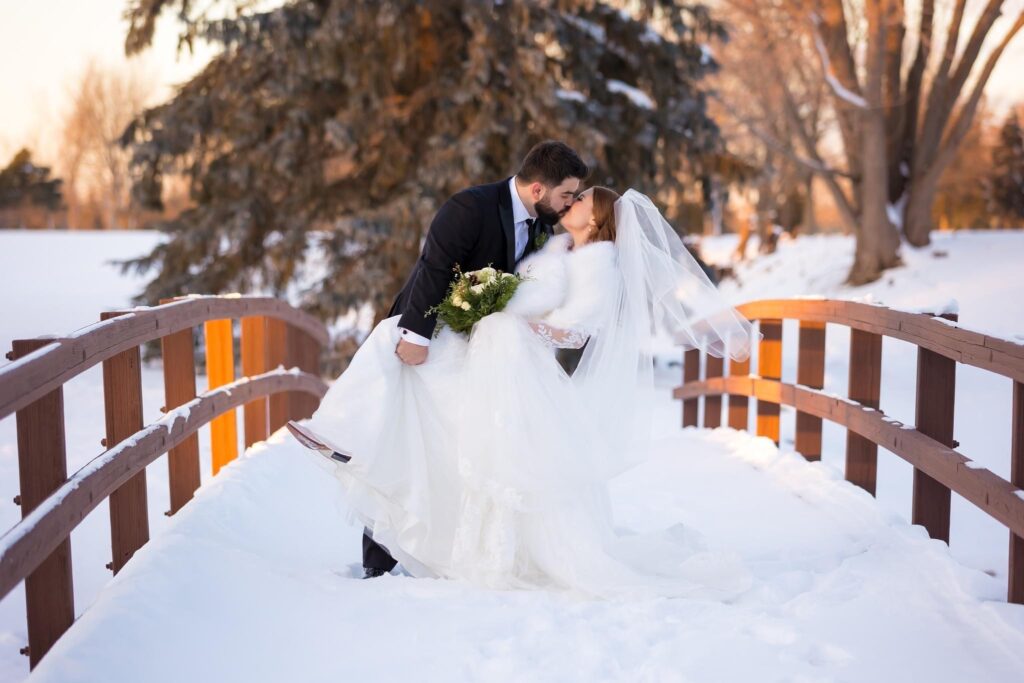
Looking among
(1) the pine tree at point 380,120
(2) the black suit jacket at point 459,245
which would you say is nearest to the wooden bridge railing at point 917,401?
(2) the black suit jacket at point 459,245

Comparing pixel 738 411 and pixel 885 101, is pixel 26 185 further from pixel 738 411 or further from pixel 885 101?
pixel 738 411

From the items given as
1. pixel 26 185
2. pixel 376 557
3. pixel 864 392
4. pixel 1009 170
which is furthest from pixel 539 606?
pixel 1009 170

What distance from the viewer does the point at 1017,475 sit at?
351 cm

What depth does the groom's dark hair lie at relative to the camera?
13.8ft

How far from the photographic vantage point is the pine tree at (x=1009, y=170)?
29359 mm

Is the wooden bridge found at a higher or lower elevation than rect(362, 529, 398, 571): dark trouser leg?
higher

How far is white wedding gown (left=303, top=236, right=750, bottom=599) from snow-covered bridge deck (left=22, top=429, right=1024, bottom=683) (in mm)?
176

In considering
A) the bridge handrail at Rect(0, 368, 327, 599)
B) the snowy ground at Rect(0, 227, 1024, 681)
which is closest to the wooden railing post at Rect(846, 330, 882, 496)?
the snowy ground at Rect(0, 227, 1024, 681)

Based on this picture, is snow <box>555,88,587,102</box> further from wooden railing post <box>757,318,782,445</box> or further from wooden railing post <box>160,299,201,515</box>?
wooden railing post <box>160,299,201,515</box>

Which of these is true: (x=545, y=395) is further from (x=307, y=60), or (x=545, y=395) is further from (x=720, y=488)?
(x=307, y=60)

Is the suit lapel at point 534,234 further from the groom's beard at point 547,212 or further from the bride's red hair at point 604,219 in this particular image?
the bride's red hair at point 604,219

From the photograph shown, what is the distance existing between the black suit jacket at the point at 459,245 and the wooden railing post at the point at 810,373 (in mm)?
2404

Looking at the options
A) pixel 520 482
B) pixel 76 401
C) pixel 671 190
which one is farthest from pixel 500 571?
pixel 671 190

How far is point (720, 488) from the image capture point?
5715 millimetres
